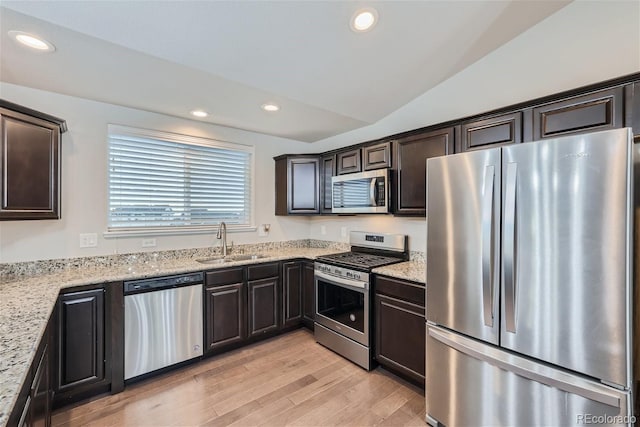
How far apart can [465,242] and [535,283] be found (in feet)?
1.32

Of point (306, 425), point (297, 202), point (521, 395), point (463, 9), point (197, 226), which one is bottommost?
point (306, 425)

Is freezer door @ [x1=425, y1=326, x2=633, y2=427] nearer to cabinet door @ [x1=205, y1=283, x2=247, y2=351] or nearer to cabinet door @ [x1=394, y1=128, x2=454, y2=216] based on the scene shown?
cabinet door @ [x1=394, y1=128, x2=454, y2=216]

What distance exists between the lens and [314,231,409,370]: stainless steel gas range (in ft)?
8.58

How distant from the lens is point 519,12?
77.4 inches

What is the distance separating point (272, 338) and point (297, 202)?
167cm

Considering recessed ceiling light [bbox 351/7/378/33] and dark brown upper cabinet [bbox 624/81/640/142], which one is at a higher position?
recessed ceiling light [bbox 351/7/378/33]

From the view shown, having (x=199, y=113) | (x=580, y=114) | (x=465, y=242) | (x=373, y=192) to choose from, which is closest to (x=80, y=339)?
(x=199, y=113)

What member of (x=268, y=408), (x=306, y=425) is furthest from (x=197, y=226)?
(x=306, y=425)

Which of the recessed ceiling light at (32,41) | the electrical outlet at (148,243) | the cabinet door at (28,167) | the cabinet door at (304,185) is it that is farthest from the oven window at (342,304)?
the recessed ceiling light at (32,41)

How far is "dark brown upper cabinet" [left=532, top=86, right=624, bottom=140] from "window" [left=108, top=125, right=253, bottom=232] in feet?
9.96

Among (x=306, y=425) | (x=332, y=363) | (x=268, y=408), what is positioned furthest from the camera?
(x=332, y=363)

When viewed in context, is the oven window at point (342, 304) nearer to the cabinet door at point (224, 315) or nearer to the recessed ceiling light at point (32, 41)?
the cabinet door at point (224, 315)

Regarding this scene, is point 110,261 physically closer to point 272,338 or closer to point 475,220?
point 272,338

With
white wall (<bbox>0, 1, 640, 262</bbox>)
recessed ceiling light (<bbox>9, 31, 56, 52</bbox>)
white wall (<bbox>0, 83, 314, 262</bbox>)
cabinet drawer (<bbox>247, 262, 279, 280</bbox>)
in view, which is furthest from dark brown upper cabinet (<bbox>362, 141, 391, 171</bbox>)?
recessed ceiling light (<bbox>9, 31, 56, 52</bbox>)
